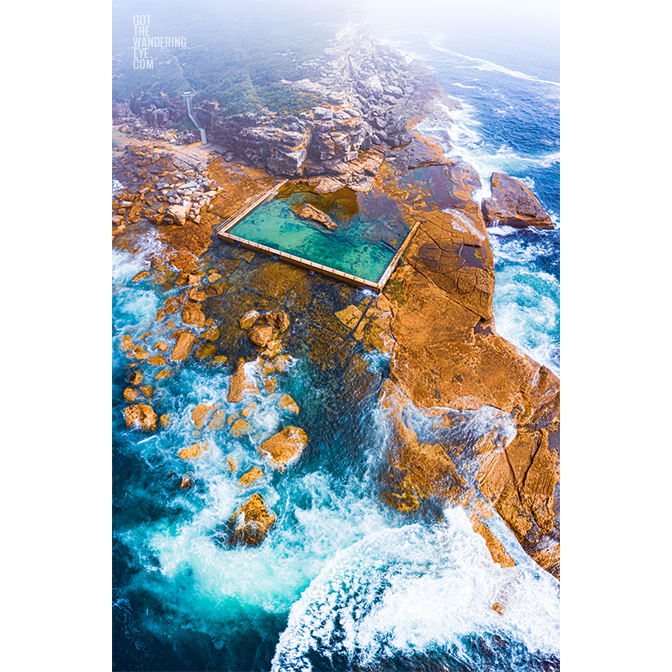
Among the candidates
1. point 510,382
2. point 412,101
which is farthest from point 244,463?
point 412,101

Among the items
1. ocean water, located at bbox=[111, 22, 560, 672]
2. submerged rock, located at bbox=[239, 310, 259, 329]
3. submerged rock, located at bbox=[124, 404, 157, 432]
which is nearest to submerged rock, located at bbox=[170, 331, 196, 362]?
ocean water, located at bbox=[111, 22, 560, 672]

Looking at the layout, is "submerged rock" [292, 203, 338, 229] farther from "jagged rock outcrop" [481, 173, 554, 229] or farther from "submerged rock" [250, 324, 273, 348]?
"jagged rock outcrop" [481, 173, 554, 229]

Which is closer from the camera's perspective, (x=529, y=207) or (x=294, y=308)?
(x=294, y=308)

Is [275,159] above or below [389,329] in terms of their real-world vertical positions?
above

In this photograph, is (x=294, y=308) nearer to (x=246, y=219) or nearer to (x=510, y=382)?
(x=246, y=219)

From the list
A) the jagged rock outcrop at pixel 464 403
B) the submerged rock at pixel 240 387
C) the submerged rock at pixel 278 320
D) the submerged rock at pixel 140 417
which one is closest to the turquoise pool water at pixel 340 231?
the jagged rock outcrop at pixel 464 403

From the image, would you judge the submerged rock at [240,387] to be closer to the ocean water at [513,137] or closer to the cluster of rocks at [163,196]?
the cluster of rocks at [163,196]
